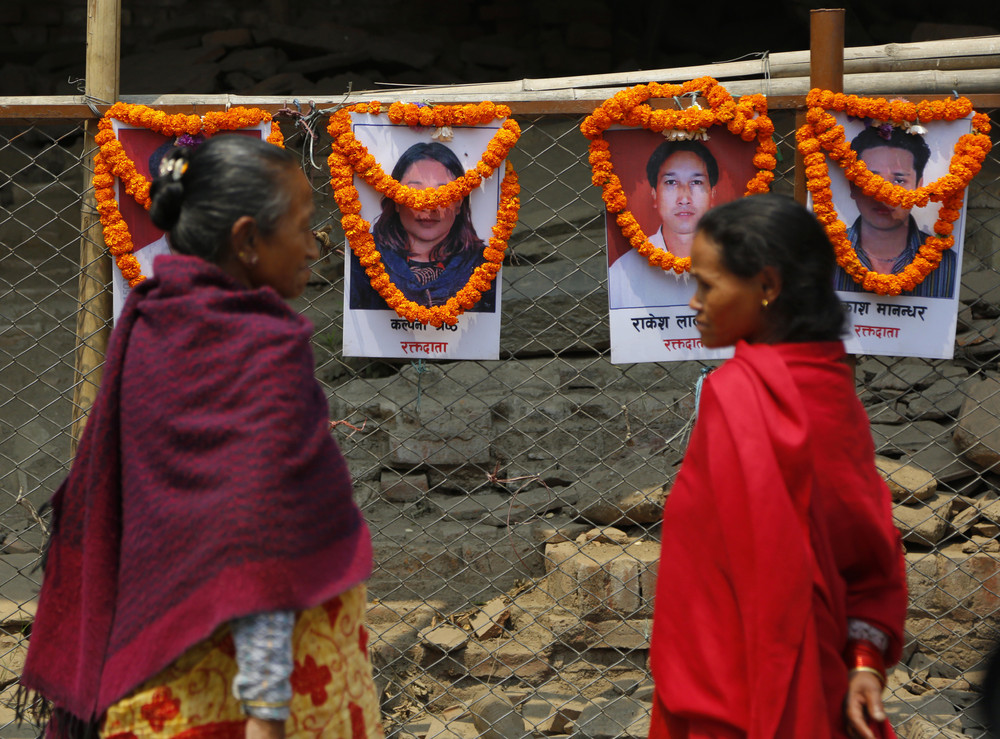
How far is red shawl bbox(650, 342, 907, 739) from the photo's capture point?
1.59 meters

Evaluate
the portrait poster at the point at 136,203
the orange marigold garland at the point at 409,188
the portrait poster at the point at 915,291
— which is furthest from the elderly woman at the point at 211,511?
the portrait poster at the point at 915,291

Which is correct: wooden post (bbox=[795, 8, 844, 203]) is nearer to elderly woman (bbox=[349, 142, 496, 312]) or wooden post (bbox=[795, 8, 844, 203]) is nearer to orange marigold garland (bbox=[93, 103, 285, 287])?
elderly woman (bbox=[349, 142, 496, 312])

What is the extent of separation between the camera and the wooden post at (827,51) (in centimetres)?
261

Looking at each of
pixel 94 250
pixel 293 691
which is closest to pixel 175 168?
pixel 293 691

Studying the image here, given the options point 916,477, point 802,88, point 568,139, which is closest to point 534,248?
point 568,139

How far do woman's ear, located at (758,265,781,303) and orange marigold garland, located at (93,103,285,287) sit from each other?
1521 mm

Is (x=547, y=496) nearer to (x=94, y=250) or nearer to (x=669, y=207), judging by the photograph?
(x=669, y=207)

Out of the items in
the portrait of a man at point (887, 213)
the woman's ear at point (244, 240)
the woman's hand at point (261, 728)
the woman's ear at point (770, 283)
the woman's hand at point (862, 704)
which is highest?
the portrait of a man at point (887, 213)

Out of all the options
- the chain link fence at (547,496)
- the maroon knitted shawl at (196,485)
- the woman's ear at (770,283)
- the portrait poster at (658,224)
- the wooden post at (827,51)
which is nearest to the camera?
the maroon knitted shawl at (196,485)

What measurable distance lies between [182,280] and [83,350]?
55.5 inches

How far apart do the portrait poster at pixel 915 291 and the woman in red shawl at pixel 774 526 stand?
1.08 meters

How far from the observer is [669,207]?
2.72 metres

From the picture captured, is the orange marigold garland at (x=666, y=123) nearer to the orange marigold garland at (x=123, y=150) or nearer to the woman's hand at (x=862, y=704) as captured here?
the orange marigold garland at (x=123, y=150)

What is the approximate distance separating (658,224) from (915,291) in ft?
2.62
